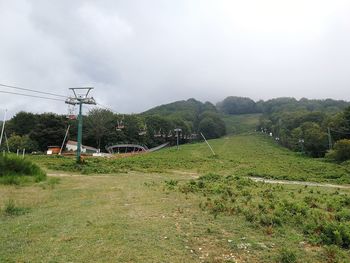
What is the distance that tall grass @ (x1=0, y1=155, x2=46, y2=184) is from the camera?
65.8 feet

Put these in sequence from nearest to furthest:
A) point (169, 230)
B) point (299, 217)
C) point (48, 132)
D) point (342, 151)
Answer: point (169, 230)
point (299, 217)
point (342, 151)
point (48, 132)

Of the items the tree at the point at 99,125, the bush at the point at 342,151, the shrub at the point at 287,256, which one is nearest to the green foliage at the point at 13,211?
the shrub at the point at 287,256

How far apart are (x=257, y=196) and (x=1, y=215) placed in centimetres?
1074

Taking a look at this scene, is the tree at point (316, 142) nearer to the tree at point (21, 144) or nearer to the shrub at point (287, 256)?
the tree at point (21, 144)

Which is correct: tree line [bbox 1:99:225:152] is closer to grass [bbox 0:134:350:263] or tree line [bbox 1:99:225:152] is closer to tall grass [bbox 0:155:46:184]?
tall grass [bbox 0:155:46:184]

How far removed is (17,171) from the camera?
72.7 feet

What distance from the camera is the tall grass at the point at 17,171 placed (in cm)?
2005

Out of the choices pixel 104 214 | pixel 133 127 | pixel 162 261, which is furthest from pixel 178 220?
pixel 133 127

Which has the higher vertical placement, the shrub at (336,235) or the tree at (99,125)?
the tree at (99,125)

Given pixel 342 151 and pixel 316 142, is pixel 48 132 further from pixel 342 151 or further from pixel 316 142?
pixel 342 151

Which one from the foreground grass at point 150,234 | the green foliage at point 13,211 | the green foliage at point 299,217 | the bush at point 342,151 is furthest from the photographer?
the bush at point 342,151

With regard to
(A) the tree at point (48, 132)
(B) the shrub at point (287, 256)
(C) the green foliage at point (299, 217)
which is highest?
(A) the tree at point (48, 132)

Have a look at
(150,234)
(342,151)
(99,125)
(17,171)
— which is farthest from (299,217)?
(99,125)

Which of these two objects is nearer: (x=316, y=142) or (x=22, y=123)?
(x=316, y=142)
